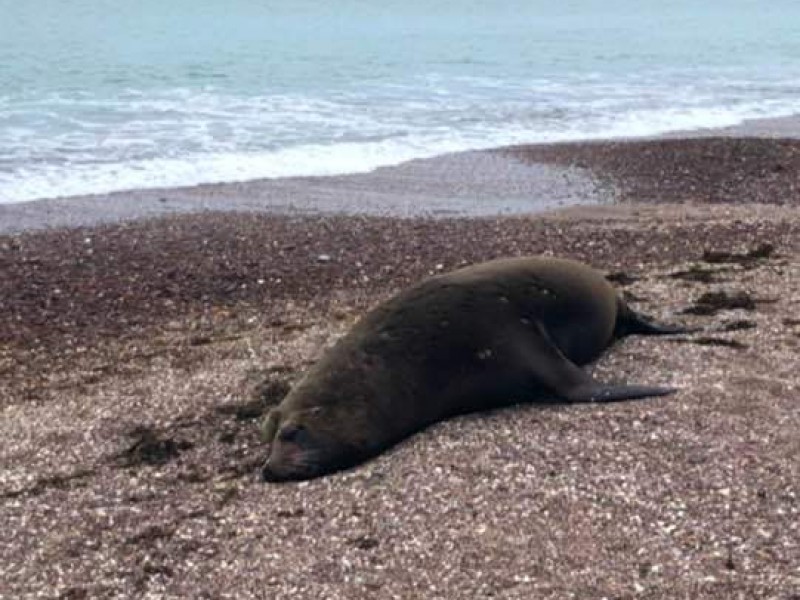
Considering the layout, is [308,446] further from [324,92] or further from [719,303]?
[324,92]

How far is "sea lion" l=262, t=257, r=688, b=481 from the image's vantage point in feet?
20.6

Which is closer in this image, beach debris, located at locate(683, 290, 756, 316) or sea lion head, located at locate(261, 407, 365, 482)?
sea lion head, located at locate(261, 407, 365, 482)

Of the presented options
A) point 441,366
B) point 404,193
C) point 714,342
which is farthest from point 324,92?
point 441,366

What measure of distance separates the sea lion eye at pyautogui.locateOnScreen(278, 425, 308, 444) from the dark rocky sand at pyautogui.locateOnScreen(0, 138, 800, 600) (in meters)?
0.20

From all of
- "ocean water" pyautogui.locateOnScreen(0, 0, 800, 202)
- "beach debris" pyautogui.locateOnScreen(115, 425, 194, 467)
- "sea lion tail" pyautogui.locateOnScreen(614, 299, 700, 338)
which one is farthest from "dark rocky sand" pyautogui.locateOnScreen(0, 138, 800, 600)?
"ocean water" pyautogui.locateOnScreen(0, 0, 800, 202)

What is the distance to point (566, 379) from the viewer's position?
6840mm

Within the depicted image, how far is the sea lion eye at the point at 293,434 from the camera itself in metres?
6.19

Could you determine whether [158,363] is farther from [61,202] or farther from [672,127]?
[672,127]

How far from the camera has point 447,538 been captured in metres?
5.13

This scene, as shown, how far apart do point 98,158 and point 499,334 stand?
1345cm

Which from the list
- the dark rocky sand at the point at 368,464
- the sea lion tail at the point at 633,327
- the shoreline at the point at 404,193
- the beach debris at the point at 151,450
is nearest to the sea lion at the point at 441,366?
the dark rocky sand at the point at 368,464

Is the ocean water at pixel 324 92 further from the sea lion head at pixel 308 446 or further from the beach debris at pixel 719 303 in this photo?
the sea lion head at pixel 308 446

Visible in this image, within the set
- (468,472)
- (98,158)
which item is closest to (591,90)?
(98,158)

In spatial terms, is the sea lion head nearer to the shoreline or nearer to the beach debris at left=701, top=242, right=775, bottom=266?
the beach debris at left=701, top=242, right=775, bottom=266
